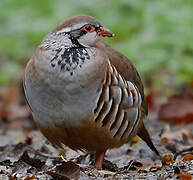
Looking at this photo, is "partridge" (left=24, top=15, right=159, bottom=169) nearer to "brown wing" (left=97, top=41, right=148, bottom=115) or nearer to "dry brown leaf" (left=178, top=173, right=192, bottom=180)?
"brown wing" (left=97, top=41, right=148, bottom=115)

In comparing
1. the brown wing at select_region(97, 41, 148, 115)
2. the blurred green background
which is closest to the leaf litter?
the brown wing at select_region(97, 41, 148, 115)

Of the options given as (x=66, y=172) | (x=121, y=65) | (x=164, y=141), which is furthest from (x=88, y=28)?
(x=164, y=141)

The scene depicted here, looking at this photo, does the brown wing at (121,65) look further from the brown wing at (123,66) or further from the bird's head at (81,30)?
the bird's head at (81,30)

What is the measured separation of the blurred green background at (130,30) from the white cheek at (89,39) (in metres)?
4.72

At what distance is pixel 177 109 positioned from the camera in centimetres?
766

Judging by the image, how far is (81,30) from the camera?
16.5 feet

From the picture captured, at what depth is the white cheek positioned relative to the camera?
16.5ft

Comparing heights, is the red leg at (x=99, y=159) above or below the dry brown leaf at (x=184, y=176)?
below

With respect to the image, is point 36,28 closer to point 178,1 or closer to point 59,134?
point 178,1

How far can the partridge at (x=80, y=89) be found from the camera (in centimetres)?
482

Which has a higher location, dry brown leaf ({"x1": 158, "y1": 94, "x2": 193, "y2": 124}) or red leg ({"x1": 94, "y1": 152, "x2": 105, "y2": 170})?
red leg ({"x1": 94, "y1": 152, "x2": 105, "y2": 170})

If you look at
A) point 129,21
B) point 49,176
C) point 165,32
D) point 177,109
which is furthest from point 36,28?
point 49,176

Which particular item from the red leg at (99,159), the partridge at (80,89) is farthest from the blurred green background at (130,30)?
the partridge at (80,89)

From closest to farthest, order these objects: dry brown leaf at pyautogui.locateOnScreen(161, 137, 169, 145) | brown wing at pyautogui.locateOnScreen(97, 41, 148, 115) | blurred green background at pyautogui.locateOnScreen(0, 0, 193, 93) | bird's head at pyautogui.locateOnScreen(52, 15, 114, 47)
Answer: bird's head at pyautogui.locateOnScreen(52, 15, 114, 47) → brown wing at pyautogui.locateOnScreen(97, 41, 148, 115) → dry brown leaf at pyautogui.locateOnScreen(161, 137, 169, 145) → blurred green background at pyautogui.locateOnScreen(0, 0, 193, 93)
